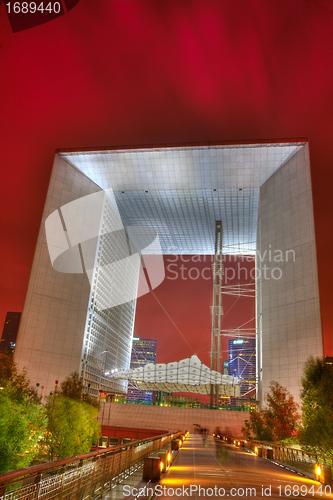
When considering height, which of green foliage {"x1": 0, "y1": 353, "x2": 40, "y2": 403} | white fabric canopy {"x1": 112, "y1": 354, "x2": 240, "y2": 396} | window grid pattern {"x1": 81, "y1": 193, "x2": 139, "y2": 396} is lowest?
green foliage {"x1": 0, "y1": 353, "x2": 40, "y2": 403}

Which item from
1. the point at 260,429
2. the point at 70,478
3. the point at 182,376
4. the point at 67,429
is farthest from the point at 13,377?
the point at 70,478

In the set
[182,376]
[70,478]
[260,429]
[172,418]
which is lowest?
[172,418]

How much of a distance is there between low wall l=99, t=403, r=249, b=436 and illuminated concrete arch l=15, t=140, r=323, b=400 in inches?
221

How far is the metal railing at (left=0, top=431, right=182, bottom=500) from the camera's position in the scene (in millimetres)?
4645

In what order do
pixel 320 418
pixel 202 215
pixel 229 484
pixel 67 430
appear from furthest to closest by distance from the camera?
pixel 202 215, pixel 67 430, pixel 320 418, pixel 229 484

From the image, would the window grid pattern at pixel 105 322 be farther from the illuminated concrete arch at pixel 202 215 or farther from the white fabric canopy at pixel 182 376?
the white fabric canopy at pixel 182 376

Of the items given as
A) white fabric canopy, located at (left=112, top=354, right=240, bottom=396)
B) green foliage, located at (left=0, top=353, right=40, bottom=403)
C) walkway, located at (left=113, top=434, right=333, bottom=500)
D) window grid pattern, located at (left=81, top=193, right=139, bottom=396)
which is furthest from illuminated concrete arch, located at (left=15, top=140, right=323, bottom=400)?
walkway, located at (left=113, top=434, right=333, bottom=500)

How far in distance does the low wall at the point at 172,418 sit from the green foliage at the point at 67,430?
20.3 metres

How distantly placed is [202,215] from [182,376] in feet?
86.7

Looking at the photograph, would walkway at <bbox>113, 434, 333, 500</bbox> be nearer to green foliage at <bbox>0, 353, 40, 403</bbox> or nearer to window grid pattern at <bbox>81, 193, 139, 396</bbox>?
green foliage at <bbox>0, 353, 40, 403</bbox>

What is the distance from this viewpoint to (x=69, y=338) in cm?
5050

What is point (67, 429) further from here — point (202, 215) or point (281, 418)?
point (202, 215)

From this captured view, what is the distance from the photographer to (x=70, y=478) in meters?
6.28

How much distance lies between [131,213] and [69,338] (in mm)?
24828
